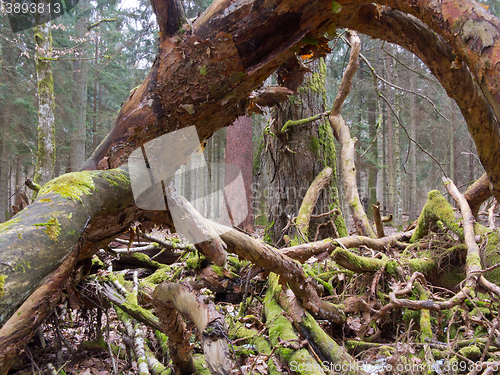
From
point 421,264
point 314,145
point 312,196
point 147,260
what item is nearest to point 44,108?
point 147,260

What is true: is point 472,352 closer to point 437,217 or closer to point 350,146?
point 437,217

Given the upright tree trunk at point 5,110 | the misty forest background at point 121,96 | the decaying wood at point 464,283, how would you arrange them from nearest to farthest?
1. the decaying wood at point 464,283
2. the upright tree trunk at point 5,110
3. the misty forest background at point 121,96

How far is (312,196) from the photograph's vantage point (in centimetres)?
507

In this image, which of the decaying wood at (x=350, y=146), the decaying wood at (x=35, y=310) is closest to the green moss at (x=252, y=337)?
the decaying wood at (x=35, y=310)

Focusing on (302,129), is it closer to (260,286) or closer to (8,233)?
(260,286)

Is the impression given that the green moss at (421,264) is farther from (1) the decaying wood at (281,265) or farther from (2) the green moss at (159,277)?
(2) the green moss at (159,277)

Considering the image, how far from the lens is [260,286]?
411cm

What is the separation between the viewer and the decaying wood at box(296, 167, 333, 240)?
4883mm

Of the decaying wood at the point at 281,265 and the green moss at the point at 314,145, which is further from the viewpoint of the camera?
the green moss at the point at 314,145

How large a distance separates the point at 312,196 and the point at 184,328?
3303 mm

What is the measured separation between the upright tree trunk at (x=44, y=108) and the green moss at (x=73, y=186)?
7762 mm

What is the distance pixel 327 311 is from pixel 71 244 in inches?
110

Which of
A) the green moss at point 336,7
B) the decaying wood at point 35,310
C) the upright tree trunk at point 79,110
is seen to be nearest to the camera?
the decaying wood at point 35,310

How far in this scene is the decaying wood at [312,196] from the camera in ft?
16.0
